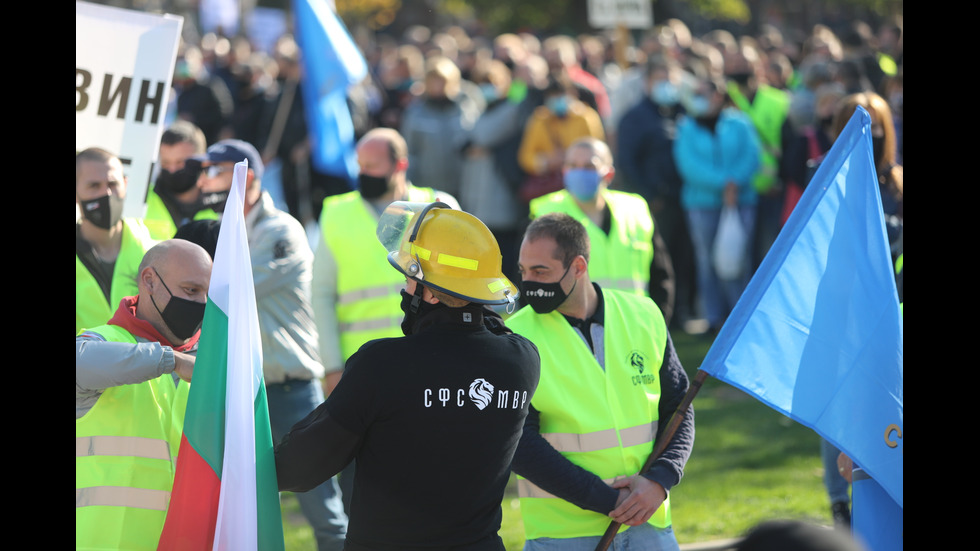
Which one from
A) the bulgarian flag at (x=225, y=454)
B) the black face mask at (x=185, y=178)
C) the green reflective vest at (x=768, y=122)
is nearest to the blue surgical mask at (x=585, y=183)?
the black face mask at (x=185, y=178)

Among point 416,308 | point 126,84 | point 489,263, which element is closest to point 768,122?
point 126,84

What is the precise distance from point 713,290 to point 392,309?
634 cm

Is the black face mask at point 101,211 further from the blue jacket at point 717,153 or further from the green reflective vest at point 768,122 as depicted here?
the green reflective vest at point 768,122

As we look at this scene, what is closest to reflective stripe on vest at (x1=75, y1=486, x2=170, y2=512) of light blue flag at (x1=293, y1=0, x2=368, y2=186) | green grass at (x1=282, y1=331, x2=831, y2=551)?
green grass at (x1=282, y1=331, x2=831, y2=551)

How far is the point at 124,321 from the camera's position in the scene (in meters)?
3.96

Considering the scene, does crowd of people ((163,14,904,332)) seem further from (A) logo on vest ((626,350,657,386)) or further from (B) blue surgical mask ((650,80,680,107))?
(A) logo on vest ((626,350,657,386))

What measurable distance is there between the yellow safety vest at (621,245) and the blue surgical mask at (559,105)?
14.3 feet

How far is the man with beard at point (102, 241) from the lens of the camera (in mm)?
5277

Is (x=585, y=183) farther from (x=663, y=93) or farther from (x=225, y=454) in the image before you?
(x=663, y=93)

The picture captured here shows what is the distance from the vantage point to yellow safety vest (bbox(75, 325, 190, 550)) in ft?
12.2

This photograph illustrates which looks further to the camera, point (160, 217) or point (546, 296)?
point (160, 217)

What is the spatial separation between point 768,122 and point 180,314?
9.24m

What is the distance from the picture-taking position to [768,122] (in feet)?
39.9

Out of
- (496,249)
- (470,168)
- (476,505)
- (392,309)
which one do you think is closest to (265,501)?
(476,505)
